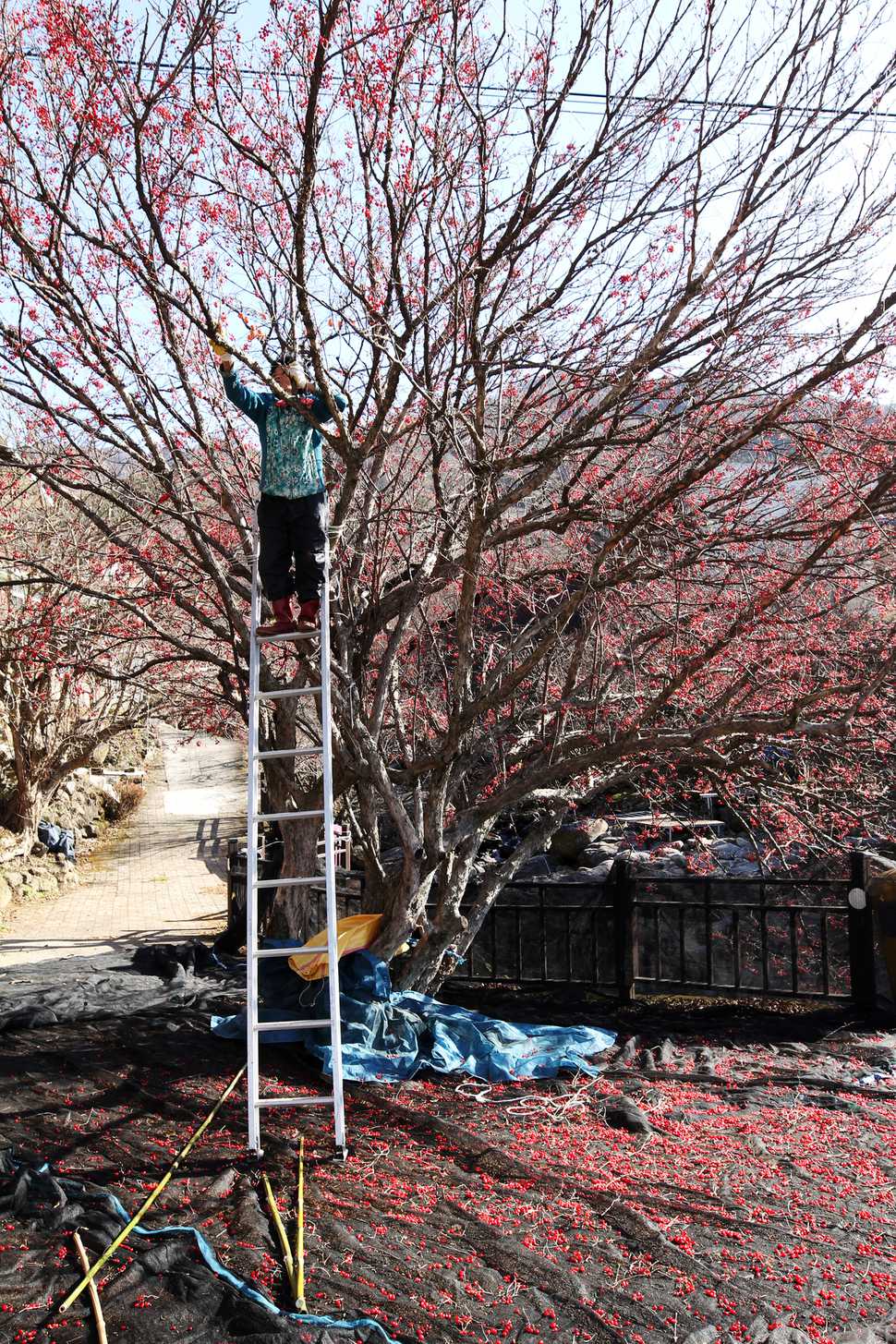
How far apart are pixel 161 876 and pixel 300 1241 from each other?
16.6 metres

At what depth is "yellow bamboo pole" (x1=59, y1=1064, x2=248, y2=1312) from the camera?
3248 millimetres

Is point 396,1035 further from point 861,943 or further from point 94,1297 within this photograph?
point 861,943

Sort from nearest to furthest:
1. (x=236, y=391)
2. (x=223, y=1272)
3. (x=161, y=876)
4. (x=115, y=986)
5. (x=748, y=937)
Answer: (x=223, y=1272) < (x=236, y=391) < (x=115, y=986) < (x=748, y=937) < (x=161, y=876)

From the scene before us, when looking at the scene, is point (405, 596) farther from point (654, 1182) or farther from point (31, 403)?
point (654, 1182)

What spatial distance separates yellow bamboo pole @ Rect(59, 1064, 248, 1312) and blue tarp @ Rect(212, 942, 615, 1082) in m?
0.71

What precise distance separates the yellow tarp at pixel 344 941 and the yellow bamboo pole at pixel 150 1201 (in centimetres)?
80

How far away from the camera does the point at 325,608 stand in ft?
17.2

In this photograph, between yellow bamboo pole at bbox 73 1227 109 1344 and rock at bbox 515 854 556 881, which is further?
rock at bbox 515 854 556 881

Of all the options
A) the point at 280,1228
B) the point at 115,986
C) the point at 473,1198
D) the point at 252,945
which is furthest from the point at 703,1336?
the point at 115,986

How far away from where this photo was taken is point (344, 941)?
20.3 ft

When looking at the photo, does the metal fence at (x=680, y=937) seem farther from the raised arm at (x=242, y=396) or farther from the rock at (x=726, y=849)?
the raised arm at (x=242, y=396)

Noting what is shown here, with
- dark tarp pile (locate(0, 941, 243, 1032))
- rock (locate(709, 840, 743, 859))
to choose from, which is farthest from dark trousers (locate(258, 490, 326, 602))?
rock (locate(709, 840, 743, 859))

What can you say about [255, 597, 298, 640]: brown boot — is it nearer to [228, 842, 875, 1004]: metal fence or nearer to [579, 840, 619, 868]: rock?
[228, 842, 875, 1004]: metal fence

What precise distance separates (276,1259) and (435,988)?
157 inches
